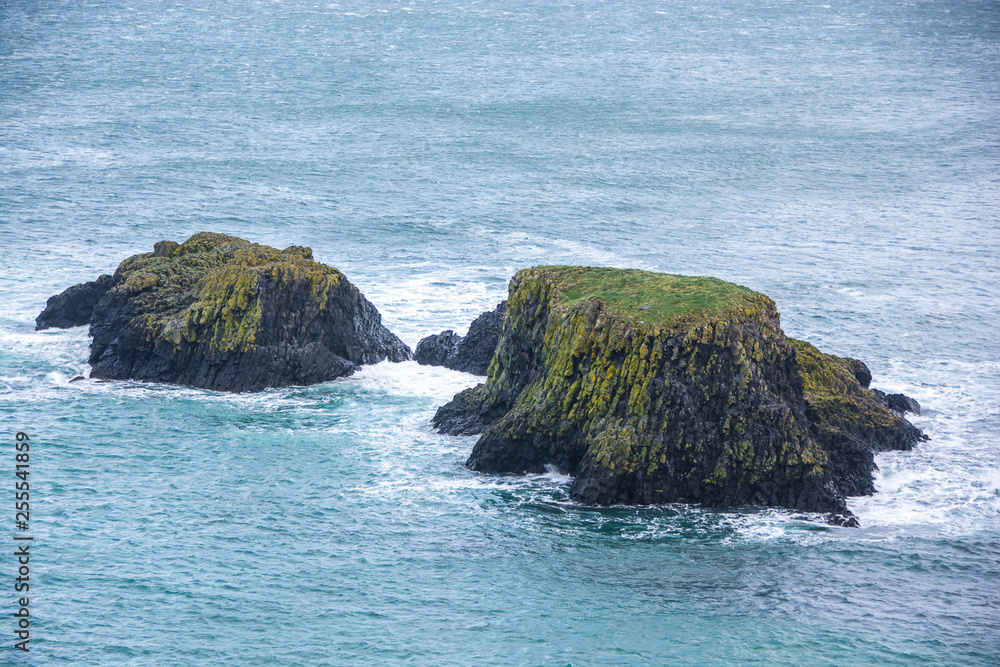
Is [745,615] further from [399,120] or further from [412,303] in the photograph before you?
[399,120]

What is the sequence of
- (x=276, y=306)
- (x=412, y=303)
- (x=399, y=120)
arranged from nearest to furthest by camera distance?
1. (x=276, y=306)
2. (x=412, y=303)
3. (x=399, y=120)

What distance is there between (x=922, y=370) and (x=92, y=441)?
35297 millimetres

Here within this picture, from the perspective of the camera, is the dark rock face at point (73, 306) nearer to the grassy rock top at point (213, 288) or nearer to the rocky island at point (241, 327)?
the grassy rock top at point (213, 288)

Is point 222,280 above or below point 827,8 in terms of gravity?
below

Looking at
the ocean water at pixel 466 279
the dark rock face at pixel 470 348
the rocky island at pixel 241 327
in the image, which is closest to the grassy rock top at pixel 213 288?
the rocky island at pixel 241 327

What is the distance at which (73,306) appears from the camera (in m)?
50.5

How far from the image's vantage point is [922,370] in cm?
4862

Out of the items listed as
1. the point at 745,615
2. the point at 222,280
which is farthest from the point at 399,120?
the point at 745,615

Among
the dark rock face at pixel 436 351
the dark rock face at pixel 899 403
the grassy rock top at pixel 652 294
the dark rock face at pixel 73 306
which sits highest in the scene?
the grassy rock top at pixel 652 294

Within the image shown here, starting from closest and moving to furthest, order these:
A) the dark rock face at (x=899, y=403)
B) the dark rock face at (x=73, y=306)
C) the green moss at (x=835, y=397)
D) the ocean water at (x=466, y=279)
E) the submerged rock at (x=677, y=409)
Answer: the ocean water at (x=466, y=279), the submerged rock at (x=677, y=409), the green moss at (x=835, y=397), the dark rock face at (x=899, y=403), the dark rock face at (x=73, y=306)

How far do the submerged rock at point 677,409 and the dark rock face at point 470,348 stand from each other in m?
6.74

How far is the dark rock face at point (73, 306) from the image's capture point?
5008 cm

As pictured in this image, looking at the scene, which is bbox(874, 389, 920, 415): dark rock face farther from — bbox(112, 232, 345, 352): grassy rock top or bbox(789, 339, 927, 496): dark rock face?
bbox(112, 232, 345, 352): grassy rock top

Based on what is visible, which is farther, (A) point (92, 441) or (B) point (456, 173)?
(B) point (456, 173)
